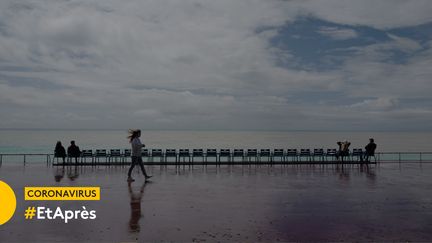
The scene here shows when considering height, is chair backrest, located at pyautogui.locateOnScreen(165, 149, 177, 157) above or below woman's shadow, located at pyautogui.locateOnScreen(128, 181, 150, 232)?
above

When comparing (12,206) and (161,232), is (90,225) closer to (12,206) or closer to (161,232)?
(161,232)

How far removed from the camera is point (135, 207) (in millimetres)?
10031

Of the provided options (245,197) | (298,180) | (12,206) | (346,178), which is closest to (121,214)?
(12,206)

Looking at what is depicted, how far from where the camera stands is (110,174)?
57.6 feet

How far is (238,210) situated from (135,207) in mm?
2659

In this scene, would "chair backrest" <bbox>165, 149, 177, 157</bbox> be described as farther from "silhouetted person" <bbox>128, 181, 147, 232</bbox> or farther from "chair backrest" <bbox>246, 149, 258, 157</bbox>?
"silhouetted person" <bbox>128, 181, 147, 232</bbox>

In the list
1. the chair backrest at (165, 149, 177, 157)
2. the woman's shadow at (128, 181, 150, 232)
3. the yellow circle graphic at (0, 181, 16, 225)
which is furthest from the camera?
the chair backrest at (165, 149, 177, 157)

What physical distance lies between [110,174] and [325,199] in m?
10.1

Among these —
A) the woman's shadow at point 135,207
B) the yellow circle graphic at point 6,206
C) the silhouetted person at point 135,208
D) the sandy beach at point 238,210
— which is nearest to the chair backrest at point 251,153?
the sandy beach at point 238,210

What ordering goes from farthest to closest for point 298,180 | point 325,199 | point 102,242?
point 298,180 < point 325,199 < point 102,242

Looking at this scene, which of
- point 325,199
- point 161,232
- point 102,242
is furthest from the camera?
point 325,199

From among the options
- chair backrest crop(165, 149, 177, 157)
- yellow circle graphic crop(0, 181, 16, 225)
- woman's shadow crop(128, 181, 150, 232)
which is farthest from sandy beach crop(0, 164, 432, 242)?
chair backrest crop(165, 149, 177, 157)

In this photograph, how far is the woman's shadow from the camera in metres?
8.07

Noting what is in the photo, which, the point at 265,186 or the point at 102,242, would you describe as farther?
the point at 265,186
